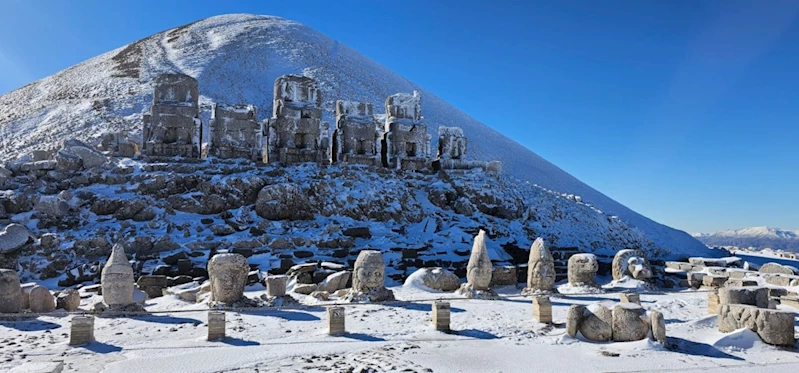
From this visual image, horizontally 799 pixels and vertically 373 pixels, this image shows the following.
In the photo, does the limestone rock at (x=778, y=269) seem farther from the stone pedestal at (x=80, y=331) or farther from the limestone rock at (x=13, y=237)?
the limestone rock at (x=13, y=237)

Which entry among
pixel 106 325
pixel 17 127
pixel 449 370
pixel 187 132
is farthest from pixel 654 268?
pixel 17 127

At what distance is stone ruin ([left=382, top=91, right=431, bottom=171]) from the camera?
77.3ft

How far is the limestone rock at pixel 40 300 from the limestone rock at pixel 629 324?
1059 centimetres

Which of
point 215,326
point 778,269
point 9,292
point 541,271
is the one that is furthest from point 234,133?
point 778,269

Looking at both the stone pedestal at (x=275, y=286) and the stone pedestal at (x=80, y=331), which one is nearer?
the stone pedestal at (x=80, y=331)

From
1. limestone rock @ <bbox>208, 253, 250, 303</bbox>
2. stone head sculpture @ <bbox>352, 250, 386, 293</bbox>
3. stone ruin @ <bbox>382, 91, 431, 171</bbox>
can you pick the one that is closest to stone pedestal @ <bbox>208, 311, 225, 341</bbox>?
limestone rock @ <bbox>208, 253, 250, 303</bbox>

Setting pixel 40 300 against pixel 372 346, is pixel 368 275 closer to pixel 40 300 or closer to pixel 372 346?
pixel 372 346

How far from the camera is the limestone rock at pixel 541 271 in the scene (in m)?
13.3

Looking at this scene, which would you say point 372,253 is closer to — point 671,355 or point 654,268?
point 671,355

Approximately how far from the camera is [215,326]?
27.0 ft

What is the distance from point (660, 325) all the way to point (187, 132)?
17714 millimetres

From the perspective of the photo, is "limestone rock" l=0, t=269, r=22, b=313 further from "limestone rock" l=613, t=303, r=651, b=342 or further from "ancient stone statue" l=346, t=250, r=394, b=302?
"limestone rock" l=613, t=303, r=651, b=342

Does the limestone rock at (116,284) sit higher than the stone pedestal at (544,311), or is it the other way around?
the limestone rock at (116,284)

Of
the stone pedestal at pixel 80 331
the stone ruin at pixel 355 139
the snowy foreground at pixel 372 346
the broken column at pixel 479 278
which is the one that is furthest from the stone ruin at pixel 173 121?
the stone pedestal at pixel 80 331
